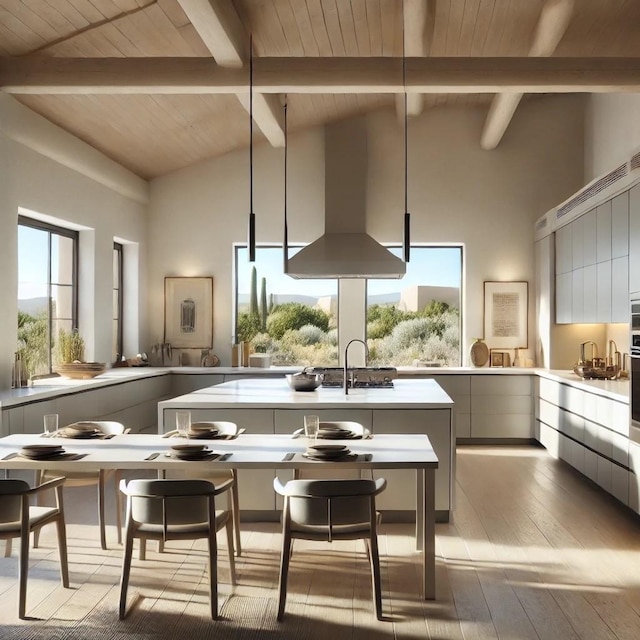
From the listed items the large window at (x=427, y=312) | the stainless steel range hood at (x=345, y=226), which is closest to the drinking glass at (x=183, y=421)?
the stainless steel range hood at (x=345, y=226)

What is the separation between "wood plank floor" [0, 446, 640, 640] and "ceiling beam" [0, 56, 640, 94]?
123 inches

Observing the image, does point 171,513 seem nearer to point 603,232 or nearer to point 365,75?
point 365,75

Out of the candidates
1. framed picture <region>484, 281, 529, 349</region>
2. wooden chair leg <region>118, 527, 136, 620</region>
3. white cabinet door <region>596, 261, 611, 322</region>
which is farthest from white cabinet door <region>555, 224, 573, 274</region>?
wooden chair leg <region>118, 527, 136, 620</region>

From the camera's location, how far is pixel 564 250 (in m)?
7.71

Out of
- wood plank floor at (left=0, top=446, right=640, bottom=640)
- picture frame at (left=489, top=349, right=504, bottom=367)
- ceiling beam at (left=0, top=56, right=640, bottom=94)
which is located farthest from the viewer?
picture frame at (left=489, top=349, right=504, bottom=367)

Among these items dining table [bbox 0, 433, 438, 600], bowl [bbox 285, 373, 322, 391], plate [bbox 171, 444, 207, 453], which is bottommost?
dining table [bbox 0, 433, 438, 600]

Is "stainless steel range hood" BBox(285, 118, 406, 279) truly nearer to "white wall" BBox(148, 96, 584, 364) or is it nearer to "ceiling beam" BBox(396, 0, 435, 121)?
"white wall" BBox(148, 96, 584, 364)

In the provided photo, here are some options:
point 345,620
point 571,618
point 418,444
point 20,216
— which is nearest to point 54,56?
point 20,216

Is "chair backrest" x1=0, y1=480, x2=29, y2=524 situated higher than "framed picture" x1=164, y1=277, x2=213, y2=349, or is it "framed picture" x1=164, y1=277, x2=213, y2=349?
"framed picture" x1=164, y1=277, x2=213, y2=349

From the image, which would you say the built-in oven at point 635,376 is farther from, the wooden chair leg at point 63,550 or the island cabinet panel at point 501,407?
the wooden chair leg at point 63,550

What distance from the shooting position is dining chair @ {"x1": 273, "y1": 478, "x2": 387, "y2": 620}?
10.7 ft

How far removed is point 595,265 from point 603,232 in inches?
14.1

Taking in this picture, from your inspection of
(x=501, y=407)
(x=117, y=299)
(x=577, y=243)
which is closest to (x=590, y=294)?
(x=577, y=243)

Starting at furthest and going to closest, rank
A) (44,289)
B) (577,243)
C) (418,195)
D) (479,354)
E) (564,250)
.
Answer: (418,195) < (479,354) < (564,250) < (577,243) < (44,289)
